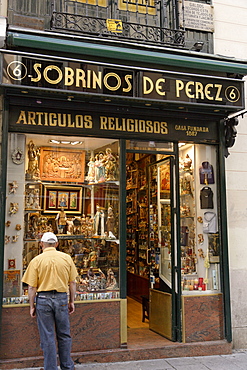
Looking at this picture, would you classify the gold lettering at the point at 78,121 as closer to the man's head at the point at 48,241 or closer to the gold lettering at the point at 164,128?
the gold lettering at the point at 164,128

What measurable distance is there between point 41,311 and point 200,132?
401 cm

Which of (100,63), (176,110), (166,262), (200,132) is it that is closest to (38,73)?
(100,63)

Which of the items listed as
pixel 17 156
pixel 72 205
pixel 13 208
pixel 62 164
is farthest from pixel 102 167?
pixel 13 208

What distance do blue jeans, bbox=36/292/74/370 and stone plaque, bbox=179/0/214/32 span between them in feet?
17.3

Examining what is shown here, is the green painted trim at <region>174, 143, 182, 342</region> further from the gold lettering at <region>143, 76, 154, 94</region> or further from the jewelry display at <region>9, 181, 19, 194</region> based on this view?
the jewelry display at <region>9, 181, 19, 194</region>

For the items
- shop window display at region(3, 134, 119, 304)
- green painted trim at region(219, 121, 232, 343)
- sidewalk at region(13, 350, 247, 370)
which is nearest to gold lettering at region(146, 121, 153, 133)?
shop window display at region(3, 134, 119, 304)

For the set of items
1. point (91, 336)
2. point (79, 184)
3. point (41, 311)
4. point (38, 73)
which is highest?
point (38, 73)

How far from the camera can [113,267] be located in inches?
244

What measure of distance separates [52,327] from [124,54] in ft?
12.6

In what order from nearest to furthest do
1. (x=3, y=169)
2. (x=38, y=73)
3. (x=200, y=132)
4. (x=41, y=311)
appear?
1. (x=41, y=311)
2. (x=38, y=73)
3. (x=3, y=169)
4. (x=200, y=132)

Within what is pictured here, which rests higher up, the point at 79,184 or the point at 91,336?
the point at 79,184

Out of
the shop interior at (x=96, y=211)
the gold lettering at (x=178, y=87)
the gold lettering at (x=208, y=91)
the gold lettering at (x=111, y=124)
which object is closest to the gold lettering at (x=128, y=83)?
the gold lettering at (x=178, y=87)

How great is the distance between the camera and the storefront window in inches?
260

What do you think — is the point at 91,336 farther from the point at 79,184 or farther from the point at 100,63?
the point at 100,63
